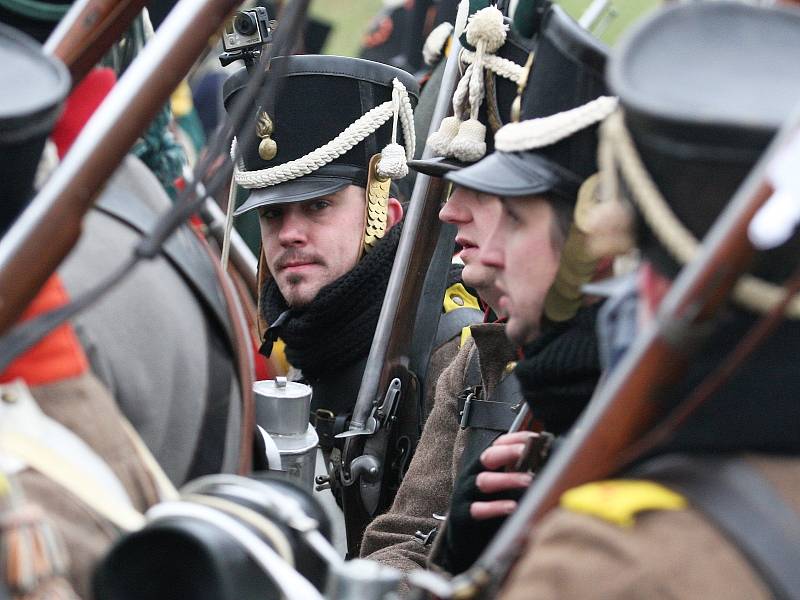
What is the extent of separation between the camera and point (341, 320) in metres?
3.96

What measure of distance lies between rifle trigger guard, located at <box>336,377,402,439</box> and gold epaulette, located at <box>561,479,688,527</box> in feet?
7.45

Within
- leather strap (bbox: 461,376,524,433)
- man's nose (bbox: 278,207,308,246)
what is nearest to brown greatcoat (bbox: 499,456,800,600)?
leather strap (bbox: 461,376,524,433)

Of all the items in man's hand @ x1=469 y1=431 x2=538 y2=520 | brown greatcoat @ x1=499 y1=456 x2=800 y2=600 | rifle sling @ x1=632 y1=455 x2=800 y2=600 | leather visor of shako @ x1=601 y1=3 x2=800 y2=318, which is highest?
leather visor of shako @ x1=601 y1=3 x2=800 y2=318

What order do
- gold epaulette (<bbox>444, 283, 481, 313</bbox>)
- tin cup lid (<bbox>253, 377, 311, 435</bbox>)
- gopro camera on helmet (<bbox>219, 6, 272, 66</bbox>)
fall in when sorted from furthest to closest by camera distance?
gold epaulette (<bbox>444, 283, 481, 313</bbox>), gopro camera on helmet (<bbox>219, 6, 272, 66</bbox>), tin cup lid (<bbox>253, 377, 311, 435</bbox>)

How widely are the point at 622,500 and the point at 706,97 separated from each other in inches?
19.0

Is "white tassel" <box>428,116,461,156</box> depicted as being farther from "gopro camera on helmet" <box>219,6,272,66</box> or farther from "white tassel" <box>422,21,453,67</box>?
"white tassel" <box>422,21,453,67</box>

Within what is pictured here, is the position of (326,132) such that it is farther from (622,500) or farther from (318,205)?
(622,500)

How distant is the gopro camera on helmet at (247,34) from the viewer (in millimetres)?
3523

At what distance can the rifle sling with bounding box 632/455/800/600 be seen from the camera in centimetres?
137

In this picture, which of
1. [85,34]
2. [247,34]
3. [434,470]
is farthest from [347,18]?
[85,34]

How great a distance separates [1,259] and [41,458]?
0.28 metres

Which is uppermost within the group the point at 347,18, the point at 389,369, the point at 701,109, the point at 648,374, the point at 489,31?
the point at 701,109

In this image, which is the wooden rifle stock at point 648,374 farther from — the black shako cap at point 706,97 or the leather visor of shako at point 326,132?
the leather visor of shako at point 326,132

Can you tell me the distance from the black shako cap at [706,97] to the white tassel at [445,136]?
1.66m
